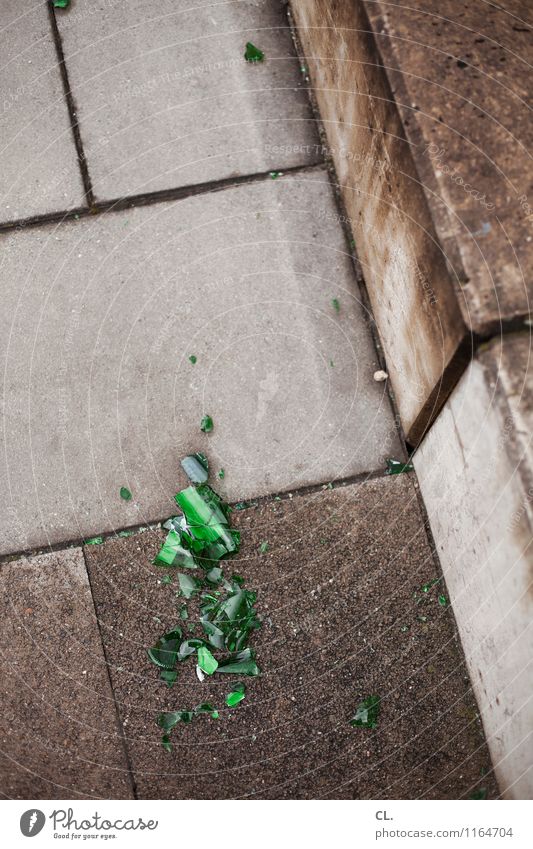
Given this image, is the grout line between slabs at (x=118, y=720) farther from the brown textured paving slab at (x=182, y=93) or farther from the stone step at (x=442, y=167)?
the brown textured paving slab at (x=182, y=93)

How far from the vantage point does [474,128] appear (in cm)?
221

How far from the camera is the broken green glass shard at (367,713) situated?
8.46 ft

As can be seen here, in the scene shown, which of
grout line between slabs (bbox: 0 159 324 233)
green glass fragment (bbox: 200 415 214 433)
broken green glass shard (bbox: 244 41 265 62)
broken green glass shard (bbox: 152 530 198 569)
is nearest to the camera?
broken green glass shard (bbox: 152 530 198 569)

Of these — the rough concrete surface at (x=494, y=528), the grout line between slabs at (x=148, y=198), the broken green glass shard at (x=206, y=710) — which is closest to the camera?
the rough concrete surface at (x=494, y=528)

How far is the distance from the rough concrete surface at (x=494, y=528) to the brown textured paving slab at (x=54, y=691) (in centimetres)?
132

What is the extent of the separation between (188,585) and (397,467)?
3.00 ft

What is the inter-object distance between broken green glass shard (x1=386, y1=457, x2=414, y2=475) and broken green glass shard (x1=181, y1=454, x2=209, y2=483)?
71cm

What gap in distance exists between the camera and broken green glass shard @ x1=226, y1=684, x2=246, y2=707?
8.55ft

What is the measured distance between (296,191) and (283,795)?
7.71 ft

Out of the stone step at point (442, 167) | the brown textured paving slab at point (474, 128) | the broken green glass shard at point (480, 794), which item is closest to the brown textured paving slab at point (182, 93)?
the stone step at point (442, 167)

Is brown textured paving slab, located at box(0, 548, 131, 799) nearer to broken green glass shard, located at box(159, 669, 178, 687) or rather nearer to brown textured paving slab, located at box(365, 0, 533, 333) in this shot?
broken green glass shard, located at box(159, 669, 178, 687)

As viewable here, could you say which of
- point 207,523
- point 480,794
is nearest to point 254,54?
point 207,523

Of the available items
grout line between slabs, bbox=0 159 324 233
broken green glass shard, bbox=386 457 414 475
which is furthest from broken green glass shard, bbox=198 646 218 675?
grout line between slabs, bbox=0 159 324 233

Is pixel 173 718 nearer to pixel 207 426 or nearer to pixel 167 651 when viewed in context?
pixel 167 651
